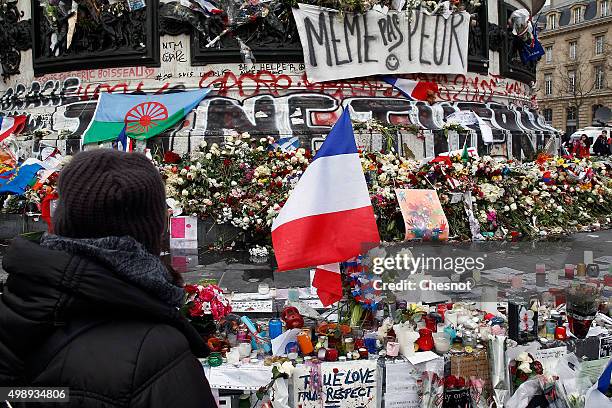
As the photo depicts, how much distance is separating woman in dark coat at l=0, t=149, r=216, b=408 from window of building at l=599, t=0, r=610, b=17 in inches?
2560

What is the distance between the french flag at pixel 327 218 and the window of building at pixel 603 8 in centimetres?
6292

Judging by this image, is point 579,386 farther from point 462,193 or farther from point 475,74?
point 475,74

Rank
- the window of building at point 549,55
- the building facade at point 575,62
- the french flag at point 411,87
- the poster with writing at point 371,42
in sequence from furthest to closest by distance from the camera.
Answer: the window of building at point 549,55 → the building facade at point 575,62 → the french flag at point 411,87 → the poster with writing at point 371,42

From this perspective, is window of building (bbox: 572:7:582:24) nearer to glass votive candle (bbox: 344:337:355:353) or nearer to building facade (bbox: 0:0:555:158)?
building facade (bbox: 0:0:555:158)

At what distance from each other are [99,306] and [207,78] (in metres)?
10.9

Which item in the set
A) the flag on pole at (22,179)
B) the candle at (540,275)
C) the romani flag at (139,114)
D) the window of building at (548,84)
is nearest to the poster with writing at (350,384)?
the candle at (540,275)

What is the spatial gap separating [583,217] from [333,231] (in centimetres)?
937

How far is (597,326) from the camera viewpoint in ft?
13.0

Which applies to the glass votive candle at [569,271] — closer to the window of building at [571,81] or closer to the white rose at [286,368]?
the white rose at [286,368]

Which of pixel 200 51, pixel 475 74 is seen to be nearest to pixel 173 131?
pixel 200 51

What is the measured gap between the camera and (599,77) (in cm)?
5841

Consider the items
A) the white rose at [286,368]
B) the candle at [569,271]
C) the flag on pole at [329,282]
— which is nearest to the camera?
the white rose at [286,368]

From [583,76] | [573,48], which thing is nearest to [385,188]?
[583,76]

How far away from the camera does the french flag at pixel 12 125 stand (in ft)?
42.4
